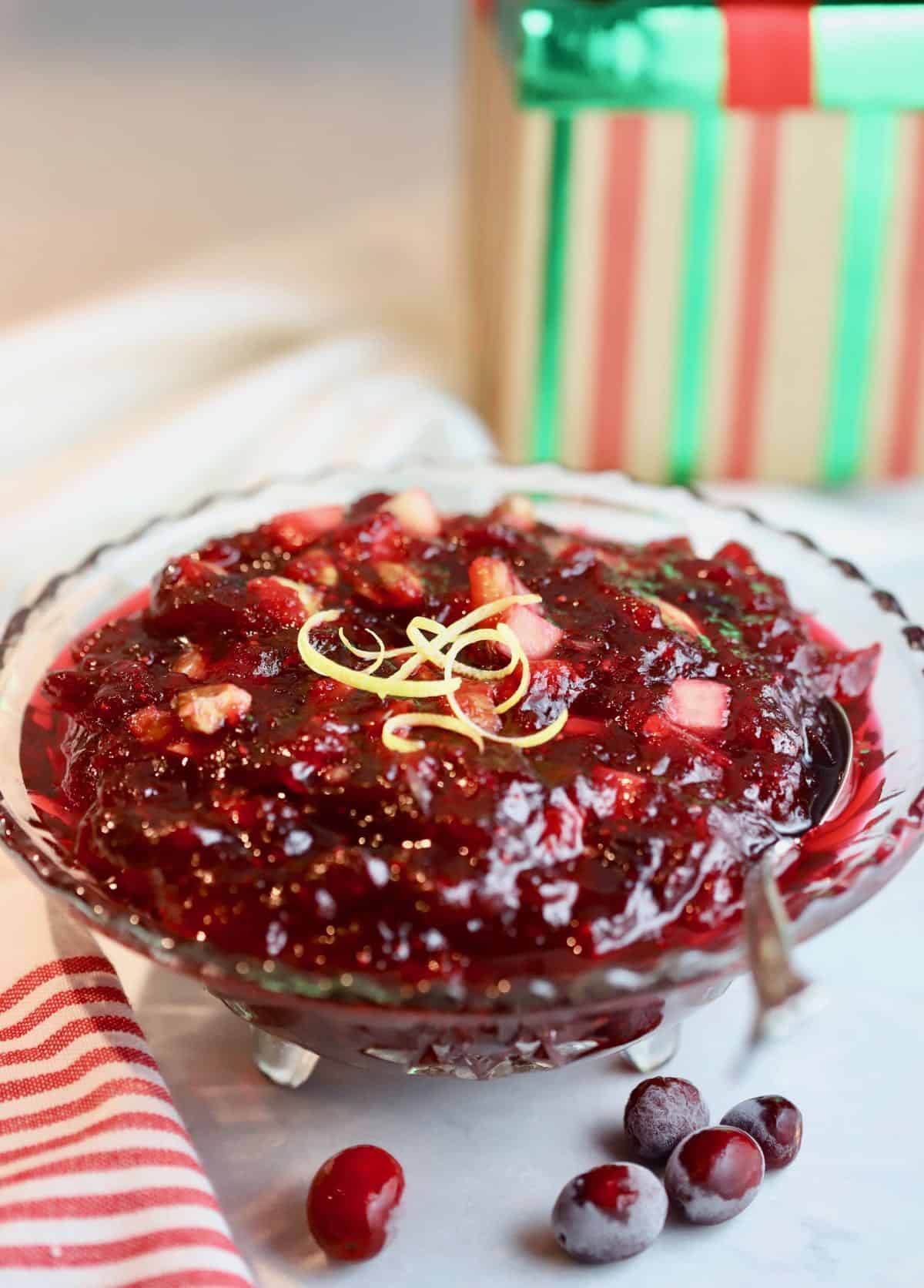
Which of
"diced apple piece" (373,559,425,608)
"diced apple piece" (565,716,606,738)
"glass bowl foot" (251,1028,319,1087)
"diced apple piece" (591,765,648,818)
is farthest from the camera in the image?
"diced apple piece" (373,559,425,608)

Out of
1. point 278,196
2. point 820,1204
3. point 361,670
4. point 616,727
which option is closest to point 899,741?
point 616,727

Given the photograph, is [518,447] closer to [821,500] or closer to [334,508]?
[821,500]

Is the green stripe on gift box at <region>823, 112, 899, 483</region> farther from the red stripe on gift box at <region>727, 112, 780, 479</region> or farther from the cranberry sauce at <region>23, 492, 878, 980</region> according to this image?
the cranberry sauce at <region>23, 492, 878, 980</region>

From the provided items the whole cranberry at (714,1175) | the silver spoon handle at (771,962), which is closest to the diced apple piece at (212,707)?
the silver spoon handle at (771,962)

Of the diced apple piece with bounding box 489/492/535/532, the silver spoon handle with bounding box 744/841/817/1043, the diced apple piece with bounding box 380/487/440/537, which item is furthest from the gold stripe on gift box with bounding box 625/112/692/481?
the silver spoon handle with bounding box 744/841/817/1043

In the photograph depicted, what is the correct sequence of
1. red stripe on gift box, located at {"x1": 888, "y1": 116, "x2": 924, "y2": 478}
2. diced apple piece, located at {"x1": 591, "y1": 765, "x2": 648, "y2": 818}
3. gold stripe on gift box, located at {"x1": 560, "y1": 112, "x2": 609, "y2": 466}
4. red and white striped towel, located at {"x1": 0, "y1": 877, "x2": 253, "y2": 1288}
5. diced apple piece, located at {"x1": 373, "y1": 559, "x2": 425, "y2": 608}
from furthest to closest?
1. red stripe on gift box, located at {"x1": 888, "y1": 116, "x2": 924, "y2": 478}
2. gold stripe on gift box, located at {"x1": 560, "y1": 112, "x2": 609, "y2": 466}
3. diced apple piece, located at {"x1": 373, "y1": 559, "x2": 425, "y2": 608}
4. diced apple piece, located at {"x1": 591, "y1": 765, "x2": 648, "y2": 818}
5. red and white striped towel, located at {"x1": 0, "y1": 877, "x2": 253, "y2": 1288}

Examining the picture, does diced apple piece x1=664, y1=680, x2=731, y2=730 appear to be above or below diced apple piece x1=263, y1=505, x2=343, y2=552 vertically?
below

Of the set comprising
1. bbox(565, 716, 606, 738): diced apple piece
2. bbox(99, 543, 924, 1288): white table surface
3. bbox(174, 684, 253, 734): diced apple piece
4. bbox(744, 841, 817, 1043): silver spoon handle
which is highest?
bbox(174, 684, 253, 734): diced apple piece
